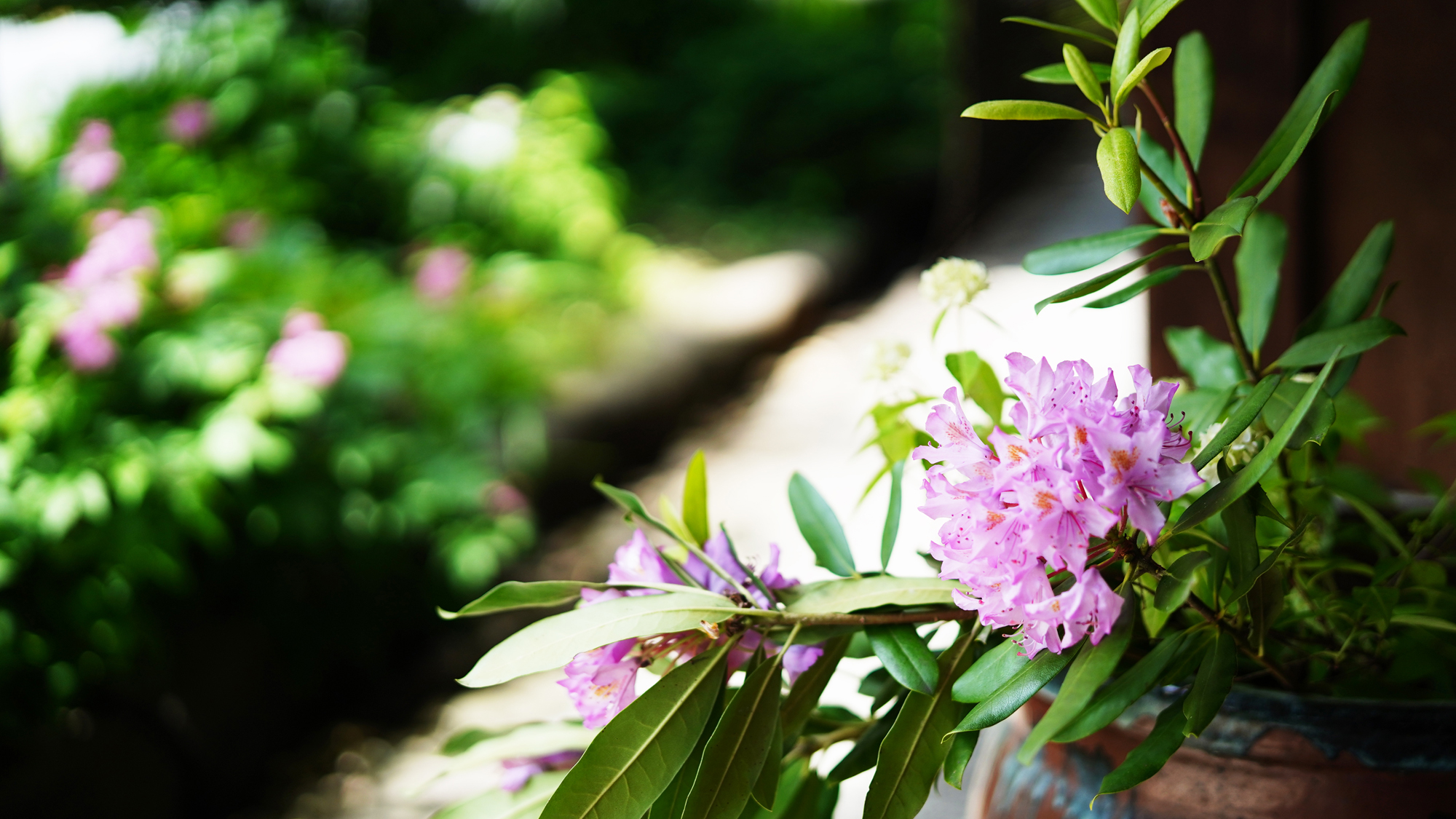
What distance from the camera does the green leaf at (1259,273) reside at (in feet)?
1.58

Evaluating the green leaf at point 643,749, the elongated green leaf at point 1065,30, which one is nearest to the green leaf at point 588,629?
the green leaf at point 643,749

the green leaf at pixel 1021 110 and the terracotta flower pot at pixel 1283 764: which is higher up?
the green leaf at pixel 1021 110

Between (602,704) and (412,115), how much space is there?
265cm

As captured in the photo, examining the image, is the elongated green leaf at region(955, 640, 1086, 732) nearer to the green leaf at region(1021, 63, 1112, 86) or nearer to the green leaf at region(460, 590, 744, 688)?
the green leaf at region(460, 590, 744, 688)

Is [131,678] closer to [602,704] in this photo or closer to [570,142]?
[602,704]

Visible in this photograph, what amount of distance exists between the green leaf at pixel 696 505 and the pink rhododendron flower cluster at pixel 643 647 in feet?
0.05

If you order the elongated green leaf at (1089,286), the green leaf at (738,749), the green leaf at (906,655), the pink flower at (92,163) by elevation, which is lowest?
the pink flower at (92,163)

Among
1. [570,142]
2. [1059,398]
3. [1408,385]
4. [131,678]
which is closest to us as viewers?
[1059,398]

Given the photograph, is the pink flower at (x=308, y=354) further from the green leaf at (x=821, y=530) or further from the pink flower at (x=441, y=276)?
the green leaf at (x=821, y=530)

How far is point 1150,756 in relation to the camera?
1.09ft

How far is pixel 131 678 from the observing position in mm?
1463

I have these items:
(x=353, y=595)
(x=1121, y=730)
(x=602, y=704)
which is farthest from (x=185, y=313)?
(x=1121, y=730)

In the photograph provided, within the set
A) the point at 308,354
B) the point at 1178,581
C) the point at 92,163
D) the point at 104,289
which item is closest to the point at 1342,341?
the point at 1178,581

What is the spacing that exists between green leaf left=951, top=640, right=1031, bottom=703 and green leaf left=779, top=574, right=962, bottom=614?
A: 0.09 ft
